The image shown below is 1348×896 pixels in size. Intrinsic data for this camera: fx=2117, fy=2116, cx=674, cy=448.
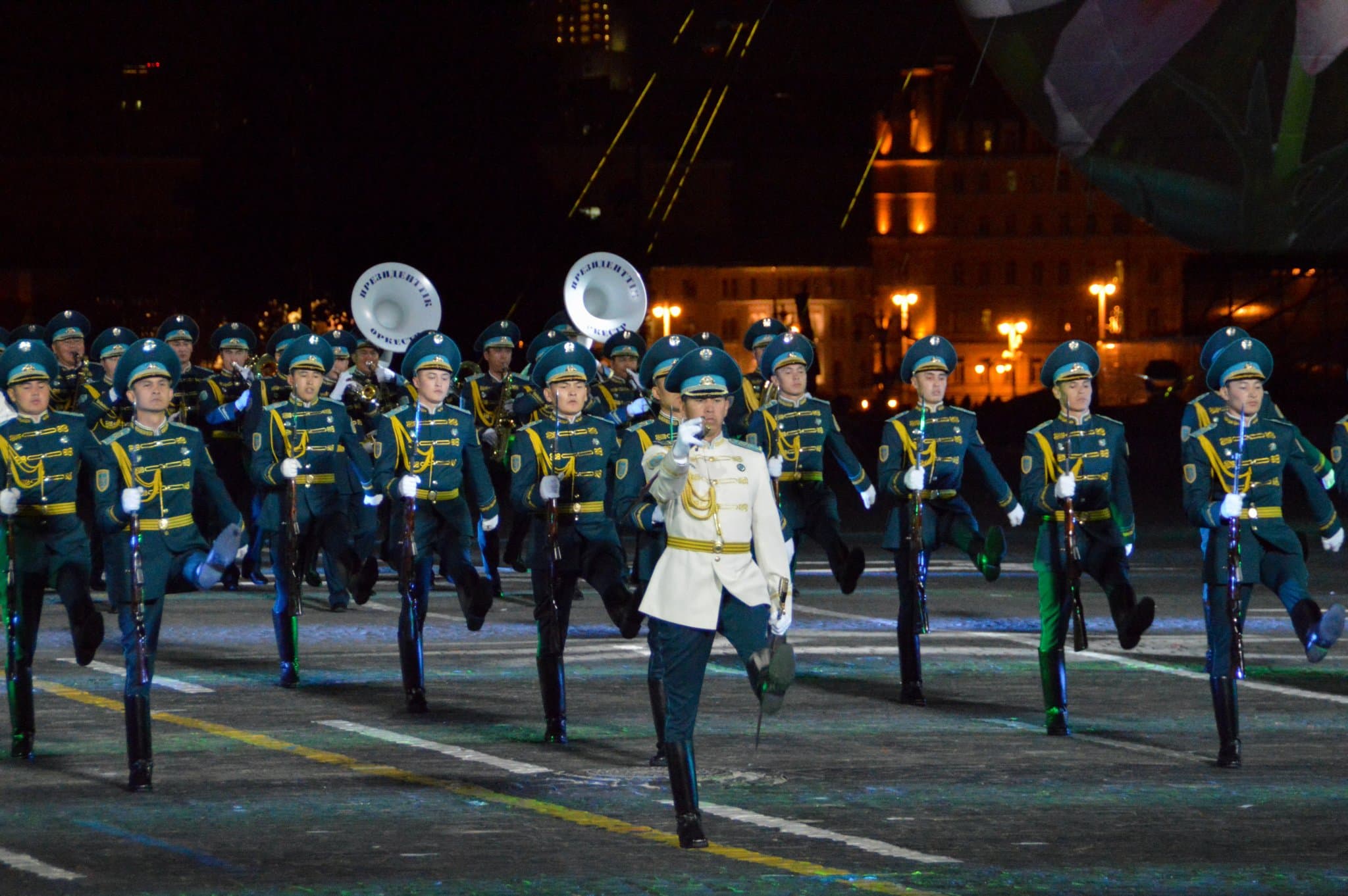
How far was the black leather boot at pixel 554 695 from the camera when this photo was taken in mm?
11203

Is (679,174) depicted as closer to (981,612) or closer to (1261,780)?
(981,612)

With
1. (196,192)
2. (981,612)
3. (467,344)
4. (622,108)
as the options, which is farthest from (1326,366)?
(622,108)

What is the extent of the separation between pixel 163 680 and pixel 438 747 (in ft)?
10.4

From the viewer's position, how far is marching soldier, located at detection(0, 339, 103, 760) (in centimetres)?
1083

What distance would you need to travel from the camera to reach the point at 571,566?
471 inches

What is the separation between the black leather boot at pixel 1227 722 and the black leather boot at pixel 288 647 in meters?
5.77

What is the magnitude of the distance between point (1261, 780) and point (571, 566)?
399 cm

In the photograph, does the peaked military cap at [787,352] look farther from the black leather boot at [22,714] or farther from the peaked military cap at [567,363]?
the black leather boot at [22,714]

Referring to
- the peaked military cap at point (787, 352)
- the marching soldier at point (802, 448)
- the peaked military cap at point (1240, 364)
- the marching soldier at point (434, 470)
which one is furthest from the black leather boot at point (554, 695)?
the peaked military cap at point (787, 352)

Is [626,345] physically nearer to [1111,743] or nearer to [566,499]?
[566,499]

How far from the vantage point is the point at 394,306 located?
1994 cm

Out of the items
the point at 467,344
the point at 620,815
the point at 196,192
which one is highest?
the point at 196,192

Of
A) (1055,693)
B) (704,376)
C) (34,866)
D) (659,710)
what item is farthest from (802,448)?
(34,866)

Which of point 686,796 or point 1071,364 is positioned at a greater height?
point 1071,364
